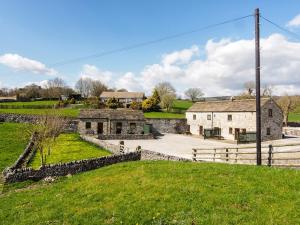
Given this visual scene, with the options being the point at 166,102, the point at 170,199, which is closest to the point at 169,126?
the point at 166,102

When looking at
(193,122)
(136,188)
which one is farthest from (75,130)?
(136,188)

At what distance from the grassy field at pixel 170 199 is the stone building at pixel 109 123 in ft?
109

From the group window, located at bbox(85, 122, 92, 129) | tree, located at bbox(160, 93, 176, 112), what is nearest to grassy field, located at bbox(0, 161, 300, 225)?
window, located at bbox(85, 122, 92, 129)

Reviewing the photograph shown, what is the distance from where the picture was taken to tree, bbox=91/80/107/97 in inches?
4504

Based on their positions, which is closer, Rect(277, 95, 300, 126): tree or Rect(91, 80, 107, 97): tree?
Rect(277, 95, 300, 126): tree

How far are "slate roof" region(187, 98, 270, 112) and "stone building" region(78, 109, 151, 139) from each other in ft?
42.7

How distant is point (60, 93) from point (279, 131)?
8447cm

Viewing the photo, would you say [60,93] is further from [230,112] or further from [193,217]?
[193,217]

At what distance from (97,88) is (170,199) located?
10792 cm

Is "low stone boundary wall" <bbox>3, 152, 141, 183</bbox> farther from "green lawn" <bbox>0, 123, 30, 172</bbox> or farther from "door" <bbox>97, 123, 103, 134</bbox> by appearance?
"door" <bbox>97, 123, 103, 134</bbox>

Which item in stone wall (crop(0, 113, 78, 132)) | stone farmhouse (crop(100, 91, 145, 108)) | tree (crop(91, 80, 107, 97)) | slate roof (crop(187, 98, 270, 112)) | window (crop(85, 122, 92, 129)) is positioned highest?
tree (crop(91, 80, 107, 97))

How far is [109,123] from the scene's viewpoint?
49.4 metres

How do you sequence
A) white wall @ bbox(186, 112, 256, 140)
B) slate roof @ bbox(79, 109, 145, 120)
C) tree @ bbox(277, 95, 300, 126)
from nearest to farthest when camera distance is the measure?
1. white wall @ bbox(186, 112, 256, 140)
2. slate roof @ bbox(79, 109, 145, 120)
3. tree @ bbox(277, 95, 300, 126)

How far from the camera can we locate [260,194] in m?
10.8
